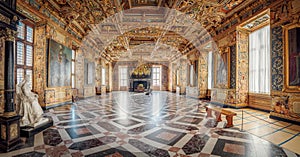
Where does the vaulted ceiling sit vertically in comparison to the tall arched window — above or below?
above

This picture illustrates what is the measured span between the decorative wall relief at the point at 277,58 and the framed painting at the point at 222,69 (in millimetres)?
2276

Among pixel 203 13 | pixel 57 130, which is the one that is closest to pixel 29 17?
pixel 57 130

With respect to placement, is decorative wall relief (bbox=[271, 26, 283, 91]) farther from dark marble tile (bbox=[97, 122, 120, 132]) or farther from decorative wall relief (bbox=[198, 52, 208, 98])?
dark marble tile (bbox=[97, 122, 120, 132])

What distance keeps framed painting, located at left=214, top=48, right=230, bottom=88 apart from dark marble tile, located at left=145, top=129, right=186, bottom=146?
536cm

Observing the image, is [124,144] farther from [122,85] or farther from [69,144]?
[122,85]

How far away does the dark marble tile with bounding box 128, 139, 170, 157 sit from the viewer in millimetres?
2406

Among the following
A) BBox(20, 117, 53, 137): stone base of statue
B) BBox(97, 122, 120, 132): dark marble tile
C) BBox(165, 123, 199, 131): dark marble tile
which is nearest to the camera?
BBox(20, 117, 53, 137): stone base of statue

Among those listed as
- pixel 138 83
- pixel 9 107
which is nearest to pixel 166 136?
pixel 9 107

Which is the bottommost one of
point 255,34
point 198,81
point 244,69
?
point 198,81

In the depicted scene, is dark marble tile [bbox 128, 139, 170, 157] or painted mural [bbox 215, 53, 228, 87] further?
painted mural [bbox 215, 53, 228, 87]

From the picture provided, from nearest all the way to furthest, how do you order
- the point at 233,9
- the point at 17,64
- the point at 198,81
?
the point at 17,64, the point at 233,9, the point at 198,81

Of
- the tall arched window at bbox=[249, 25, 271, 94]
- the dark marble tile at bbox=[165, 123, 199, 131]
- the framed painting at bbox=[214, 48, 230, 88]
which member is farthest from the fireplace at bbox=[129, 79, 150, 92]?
the dark marble tile at bbox=[165, 123, 199, 131]

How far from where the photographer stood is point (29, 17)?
18.2 ft

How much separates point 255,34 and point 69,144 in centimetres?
880
